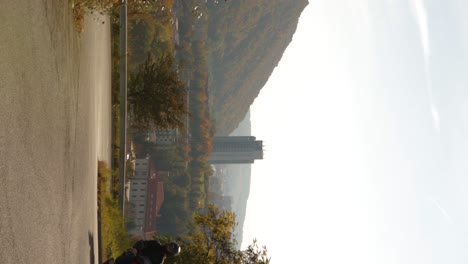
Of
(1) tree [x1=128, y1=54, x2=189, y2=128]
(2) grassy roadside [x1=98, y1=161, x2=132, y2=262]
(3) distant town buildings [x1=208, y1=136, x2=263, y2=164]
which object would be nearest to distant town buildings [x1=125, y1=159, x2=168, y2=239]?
(1) tree [x1=128, y1=54, x2=189, y2=128]

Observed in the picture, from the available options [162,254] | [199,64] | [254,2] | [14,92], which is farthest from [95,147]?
[254,2]

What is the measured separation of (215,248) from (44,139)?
13.4 metres

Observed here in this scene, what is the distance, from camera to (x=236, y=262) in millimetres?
20984

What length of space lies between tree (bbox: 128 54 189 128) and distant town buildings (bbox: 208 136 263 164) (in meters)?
164

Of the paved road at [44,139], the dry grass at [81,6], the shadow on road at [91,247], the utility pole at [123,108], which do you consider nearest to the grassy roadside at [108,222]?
the utility pole at [123,108]

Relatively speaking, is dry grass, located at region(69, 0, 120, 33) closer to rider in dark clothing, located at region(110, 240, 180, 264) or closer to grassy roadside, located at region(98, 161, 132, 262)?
grassy roadside, located at region(98, 161, 132, 262)

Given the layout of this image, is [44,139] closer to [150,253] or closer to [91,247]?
[150,253]

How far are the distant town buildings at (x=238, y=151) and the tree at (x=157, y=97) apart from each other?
164280 mm

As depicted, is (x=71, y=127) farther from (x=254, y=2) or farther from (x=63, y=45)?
(x=254, y=2)

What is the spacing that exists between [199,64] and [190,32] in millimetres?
9384

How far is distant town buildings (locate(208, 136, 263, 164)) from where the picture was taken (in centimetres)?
19050

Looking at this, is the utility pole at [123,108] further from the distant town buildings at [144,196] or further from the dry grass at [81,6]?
the distant town buildings at [144,196]

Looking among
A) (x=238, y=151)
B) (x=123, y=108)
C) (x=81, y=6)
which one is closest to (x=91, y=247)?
(x=81, y=6)

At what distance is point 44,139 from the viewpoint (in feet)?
31.7
